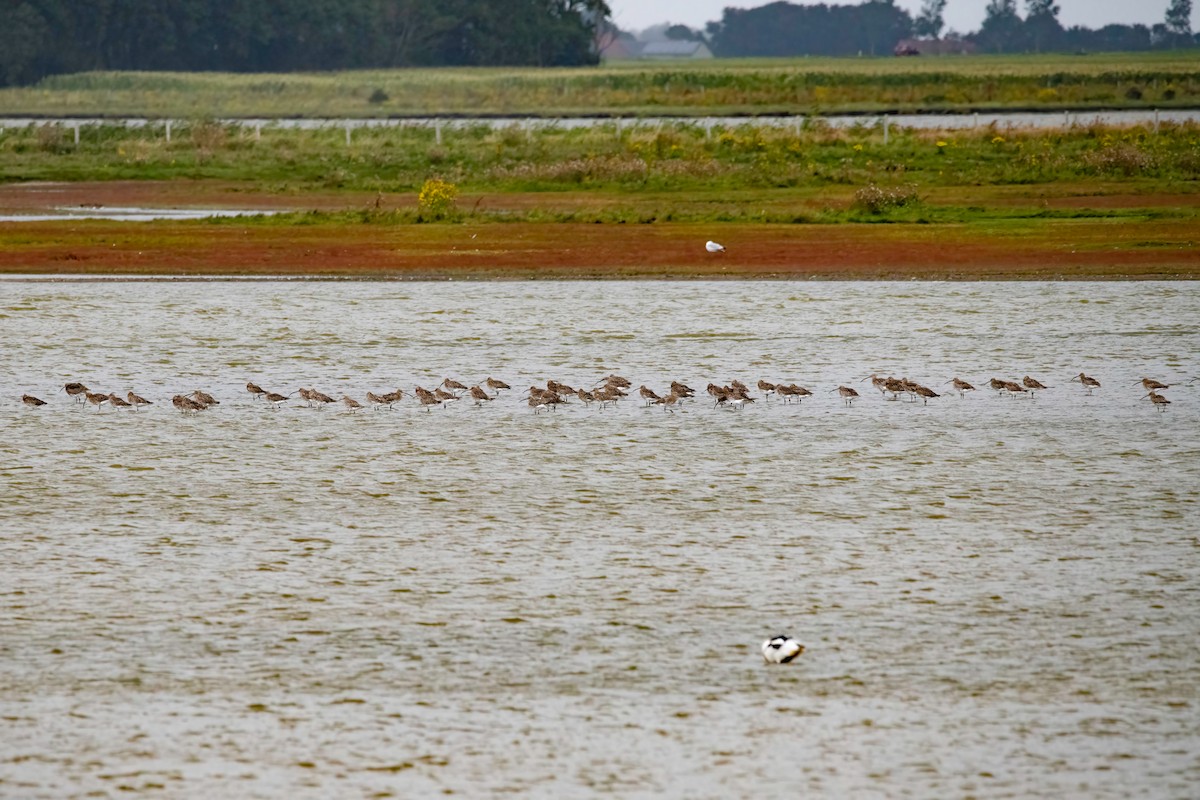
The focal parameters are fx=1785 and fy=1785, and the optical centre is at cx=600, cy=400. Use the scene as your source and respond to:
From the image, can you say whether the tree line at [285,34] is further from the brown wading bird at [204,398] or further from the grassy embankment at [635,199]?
the brown wading bird at [204,398]

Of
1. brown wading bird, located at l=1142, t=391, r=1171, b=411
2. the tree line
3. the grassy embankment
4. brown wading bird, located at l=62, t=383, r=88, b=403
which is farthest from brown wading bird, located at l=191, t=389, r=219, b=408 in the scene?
the tree line

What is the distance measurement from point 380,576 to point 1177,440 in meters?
7.68

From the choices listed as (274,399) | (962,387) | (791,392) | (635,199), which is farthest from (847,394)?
(635,199)

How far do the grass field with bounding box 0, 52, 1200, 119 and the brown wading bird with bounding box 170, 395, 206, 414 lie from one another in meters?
60.9

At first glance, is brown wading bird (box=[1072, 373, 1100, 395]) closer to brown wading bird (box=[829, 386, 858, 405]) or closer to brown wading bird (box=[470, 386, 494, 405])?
brown wading bird (box=[829, 386, 858, 405])

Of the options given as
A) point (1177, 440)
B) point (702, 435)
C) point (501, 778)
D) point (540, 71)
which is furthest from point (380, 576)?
point (540, 71)

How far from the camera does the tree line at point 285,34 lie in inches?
4355

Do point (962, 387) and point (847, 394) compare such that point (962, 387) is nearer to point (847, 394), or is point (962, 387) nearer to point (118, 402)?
point (847, 394)

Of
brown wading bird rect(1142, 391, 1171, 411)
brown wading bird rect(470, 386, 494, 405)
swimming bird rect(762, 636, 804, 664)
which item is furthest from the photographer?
brown wading bird rect(470, 386, 494, 405)

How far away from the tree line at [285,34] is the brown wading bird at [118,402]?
9546 centimetres

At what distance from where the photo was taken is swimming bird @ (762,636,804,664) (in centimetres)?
930

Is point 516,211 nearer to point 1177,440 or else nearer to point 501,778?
point 1177,440

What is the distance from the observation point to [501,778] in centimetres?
792

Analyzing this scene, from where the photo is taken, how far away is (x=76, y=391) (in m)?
17.6
